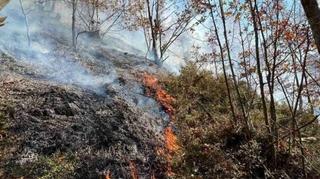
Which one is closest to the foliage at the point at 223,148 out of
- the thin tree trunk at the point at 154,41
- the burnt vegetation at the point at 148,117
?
the burnt vegetation at the point at 148,117

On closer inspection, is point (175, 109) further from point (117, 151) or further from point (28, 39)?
point (28, 39)

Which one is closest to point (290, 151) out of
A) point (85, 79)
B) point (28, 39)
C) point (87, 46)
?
point (85, 79)

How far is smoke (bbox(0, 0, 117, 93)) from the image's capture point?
42.9 feet

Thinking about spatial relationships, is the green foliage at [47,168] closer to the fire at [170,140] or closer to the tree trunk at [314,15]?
the fire at [170,140]

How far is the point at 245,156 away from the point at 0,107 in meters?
6.06

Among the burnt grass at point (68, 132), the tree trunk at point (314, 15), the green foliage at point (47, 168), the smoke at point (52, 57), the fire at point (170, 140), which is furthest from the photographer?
the smoke at point (52, 57)

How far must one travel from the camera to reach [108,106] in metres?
11.6

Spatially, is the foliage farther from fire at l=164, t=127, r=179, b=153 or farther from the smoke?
the smoke

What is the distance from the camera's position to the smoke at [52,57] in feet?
42.9

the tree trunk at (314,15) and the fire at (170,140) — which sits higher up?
the tree trunk at (314,15)

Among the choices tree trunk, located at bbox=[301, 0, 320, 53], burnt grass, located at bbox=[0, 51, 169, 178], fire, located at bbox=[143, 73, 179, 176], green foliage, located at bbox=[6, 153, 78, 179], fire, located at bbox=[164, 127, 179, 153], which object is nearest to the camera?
tree trunk, located at bbox=[301, 0, 320, 53]

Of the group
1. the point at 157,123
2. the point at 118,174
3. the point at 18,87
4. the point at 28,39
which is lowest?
the point at 118,174

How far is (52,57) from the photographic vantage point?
14625 mm

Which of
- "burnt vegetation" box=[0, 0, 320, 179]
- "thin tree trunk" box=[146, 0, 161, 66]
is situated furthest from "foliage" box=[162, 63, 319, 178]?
"thin tree trunk" box=[146, 0, 161, 66]
